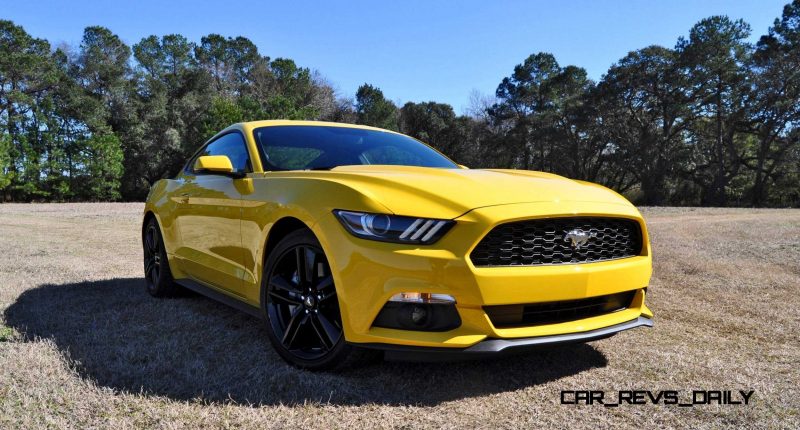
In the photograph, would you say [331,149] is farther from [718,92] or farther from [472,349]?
[718,92]

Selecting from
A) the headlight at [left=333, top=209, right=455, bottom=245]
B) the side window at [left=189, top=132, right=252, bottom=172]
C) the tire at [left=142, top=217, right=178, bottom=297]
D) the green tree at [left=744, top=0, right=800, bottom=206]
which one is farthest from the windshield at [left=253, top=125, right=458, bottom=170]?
the green tree at [left=744, top=0, right=800, bottom=206]

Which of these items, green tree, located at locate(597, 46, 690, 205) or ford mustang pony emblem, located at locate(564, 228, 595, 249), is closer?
ford mustang pony emblem, located at locate(564, 228, 595, 249)

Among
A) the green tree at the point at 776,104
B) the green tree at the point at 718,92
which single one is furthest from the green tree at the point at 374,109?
the green tree at the point at 776,104

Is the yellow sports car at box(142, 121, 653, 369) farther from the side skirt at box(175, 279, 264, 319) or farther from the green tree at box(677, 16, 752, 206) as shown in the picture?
the green tree at box(677, 16, 752, 206)

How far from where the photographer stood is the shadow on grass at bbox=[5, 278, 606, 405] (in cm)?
251

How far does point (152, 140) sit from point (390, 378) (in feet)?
147

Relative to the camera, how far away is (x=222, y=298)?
11.7 ft

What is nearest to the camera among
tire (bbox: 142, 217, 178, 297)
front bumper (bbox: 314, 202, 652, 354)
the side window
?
front bumper (bbox: 314, 202, 652, 354)

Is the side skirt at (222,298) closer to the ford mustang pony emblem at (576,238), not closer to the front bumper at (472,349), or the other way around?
the front bumper at (472,349)

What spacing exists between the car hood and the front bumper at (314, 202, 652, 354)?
9cm

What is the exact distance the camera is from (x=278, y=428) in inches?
85.0

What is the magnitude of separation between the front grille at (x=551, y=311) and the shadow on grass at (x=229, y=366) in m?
0.39

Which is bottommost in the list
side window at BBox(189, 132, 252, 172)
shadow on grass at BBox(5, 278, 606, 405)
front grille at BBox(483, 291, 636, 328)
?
shadow on grass at BBox(5, 278, 606, 405)

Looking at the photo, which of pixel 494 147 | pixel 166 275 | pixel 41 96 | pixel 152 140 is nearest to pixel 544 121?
pixel 494 147
